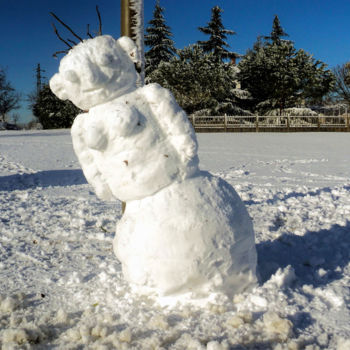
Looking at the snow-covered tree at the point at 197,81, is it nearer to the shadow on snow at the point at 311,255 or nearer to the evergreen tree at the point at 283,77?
the evergreen tree at the point at 283,77

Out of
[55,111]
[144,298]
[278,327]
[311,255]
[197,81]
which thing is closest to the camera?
[278,327]

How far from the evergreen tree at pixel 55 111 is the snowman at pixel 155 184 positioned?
1138 inches

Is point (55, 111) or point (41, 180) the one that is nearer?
point (41, 180)

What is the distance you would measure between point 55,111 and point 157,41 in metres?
10.0

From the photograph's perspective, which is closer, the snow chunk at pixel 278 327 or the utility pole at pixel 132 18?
the snow chunk at pixel 278 327

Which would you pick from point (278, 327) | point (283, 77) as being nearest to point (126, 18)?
point (278, 327)

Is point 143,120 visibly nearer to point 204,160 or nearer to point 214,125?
point 204,160

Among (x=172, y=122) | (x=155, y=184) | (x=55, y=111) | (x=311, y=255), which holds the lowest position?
(x=311, y=255)

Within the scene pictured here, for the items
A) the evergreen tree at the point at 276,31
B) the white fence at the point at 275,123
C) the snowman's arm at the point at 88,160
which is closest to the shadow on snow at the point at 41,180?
the snowman's arm at the point at 88,160

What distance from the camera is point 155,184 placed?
2588 millimetres

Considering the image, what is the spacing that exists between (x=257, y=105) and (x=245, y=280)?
2771cm

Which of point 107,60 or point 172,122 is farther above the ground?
point 107,60

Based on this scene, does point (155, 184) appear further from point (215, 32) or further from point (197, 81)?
point (215, 32)

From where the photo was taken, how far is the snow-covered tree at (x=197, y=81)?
2573 cm
